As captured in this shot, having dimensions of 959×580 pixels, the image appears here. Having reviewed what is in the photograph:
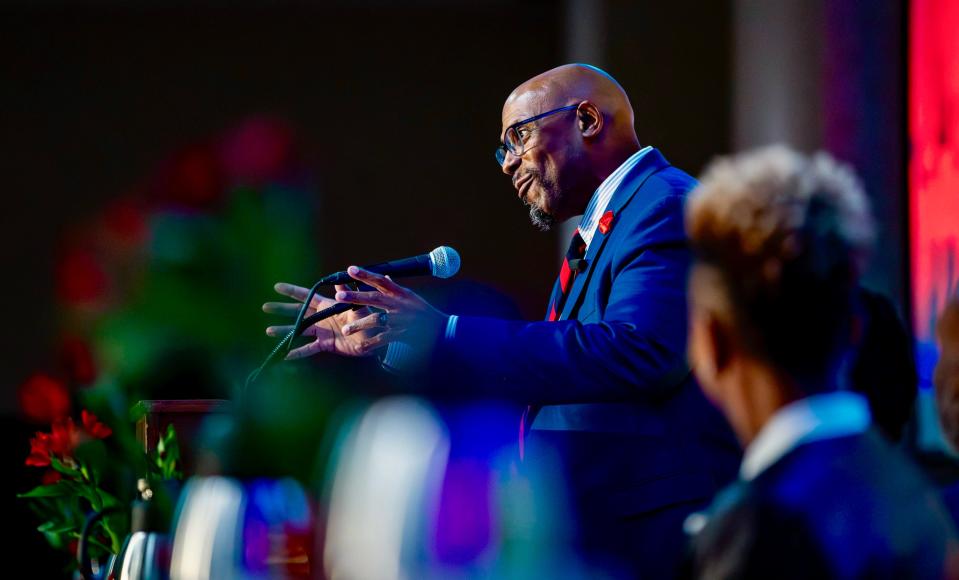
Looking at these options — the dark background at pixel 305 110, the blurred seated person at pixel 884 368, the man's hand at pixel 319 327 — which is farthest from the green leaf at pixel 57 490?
the dark background at pixel 305 110

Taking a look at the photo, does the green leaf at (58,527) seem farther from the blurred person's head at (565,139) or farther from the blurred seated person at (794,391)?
the blurred seated person at (794,391)

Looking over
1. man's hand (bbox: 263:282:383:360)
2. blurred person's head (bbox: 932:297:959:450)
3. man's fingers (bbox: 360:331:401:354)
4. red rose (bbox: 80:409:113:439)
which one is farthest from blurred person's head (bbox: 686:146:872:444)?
red rose (bbox: 80:409:113:439)

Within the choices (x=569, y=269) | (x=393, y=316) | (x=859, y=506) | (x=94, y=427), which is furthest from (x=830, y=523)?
(x=94, y=427)

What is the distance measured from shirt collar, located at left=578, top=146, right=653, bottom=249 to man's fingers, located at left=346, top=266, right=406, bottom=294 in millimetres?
433

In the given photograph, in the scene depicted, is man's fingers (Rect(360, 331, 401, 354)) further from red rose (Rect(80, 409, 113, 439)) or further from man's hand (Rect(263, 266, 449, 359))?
red rose (Rect(80, 409, 113, 439))

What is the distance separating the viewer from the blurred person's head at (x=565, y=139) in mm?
2066

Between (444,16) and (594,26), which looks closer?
(594,26)

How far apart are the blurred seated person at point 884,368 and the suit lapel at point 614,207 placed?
435 millimetres

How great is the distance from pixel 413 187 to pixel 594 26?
1.54 m

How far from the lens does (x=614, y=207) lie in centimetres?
193

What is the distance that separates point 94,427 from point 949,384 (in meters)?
1.34

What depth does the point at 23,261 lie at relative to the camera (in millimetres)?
5527

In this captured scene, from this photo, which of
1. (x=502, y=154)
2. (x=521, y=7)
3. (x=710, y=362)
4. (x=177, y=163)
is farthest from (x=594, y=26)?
(x=710, y=362)

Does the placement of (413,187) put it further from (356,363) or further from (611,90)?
(611,90)
